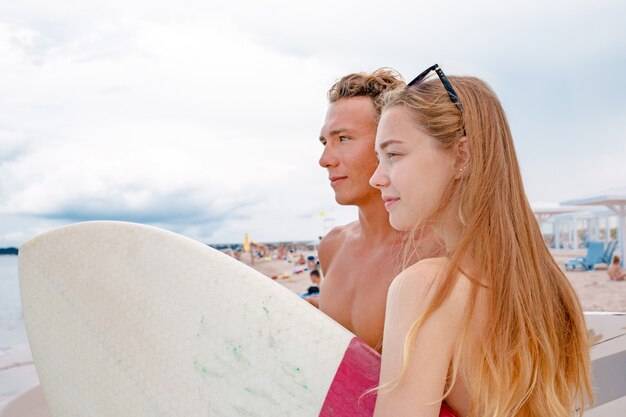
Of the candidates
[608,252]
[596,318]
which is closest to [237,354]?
[596,318]

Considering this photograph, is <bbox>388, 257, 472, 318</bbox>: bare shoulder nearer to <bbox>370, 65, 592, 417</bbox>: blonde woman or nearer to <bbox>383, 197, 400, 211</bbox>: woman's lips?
<bbox>370, 65, 592, 417</bbox>: blonde woman

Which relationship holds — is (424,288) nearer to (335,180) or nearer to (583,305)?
(335,180)

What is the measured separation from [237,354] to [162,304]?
0.26 metres

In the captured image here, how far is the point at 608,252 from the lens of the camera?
14047 mm

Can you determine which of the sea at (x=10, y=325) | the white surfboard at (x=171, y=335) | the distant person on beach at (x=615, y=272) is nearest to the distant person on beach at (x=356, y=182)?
the white surfboard at (x=171, y=335)

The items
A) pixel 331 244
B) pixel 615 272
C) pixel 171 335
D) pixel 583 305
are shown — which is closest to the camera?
pixel 171 335

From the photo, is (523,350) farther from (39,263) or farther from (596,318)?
(596,318)

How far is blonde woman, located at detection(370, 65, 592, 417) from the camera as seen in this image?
2.91 feet

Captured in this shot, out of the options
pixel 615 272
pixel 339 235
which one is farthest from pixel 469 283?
pixel 615 272

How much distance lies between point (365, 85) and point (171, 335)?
1049mm

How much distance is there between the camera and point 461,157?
1053mm

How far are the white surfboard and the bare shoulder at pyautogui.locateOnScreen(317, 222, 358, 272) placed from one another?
2.42ft

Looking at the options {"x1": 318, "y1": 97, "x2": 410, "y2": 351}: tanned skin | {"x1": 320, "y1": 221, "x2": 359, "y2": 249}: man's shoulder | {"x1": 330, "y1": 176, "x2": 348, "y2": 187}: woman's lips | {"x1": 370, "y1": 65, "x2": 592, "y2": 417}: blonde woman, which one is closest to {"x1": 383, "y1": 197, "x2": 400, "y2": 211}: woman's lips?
{"x1": 370, "y1": 65, "x2": 592, "y2": 417}: blonde woman

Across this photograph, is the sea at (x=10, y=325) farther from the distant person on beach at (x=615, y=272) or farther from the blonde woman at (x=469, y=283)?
the distant person on beach at (x=615, y=272)
